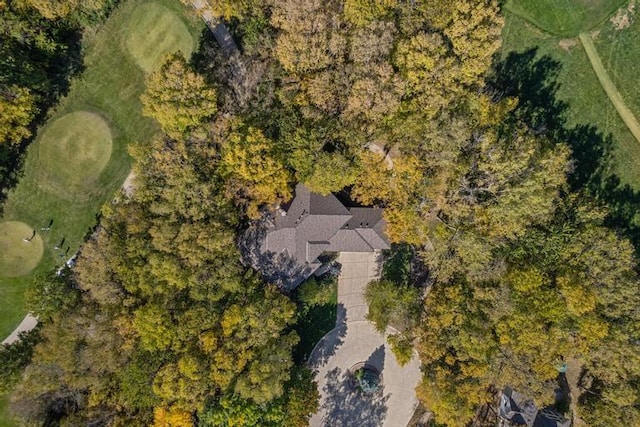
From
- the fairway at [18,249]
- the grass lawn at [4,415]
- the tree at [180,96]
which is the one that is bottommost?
the grass lawn at [4,415]

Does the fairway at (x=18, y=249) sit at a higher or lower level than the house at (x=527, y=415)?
lower

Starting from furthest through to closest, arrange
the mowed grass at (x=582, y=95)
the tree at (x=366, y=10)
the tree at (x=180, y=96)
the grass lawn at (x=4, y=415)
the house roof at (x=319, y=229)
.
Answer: the grass lawn at (x=4, y=415), the mowed grass at (x=582, y=95), the house roof at (x=319, y=229), the tree at (x=180, y=96), the tree at (x=366, y=10)

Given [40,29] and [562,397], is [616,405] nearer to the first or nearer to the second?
[562,397]

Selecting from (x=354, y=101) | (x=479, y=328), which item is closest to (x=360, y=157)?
(x=354, y=101)

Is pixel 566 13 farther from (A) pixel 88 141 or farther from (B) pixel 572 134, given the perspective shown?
(A) pixel 88 141

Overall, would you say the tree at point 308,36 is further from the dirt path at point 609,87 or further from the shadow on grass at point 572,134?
the dirt path at point 609,87

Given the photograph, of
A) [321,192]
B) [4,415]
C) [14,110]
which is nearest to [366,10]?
A: [321,192]

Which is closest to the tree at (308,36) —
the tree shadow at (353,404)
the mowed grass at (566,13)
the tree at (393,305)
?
the mowed grass at (566,13)

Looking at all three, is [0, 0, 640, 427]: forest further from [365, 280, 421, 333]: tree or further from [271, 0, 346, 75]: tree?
[365, 280, 421, 333]: tree
